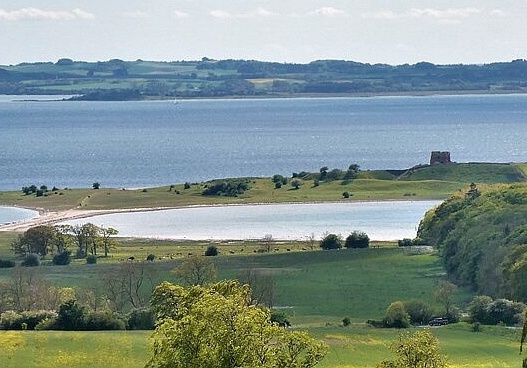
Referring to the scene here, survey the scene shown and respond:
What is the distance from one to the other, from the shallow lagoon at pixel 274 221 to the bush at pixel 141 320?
150 ft

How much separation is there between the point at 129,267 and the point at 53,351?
2150 cm

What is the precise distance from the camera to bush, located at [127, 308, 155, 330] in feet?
187

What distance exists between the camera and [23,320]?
57125 millimetres

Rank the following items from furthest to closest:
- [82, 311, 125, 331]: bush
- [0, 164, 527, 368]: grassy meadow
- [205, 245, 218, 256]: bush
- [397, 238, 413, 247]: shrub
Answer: [397, 238, 413, 247]: shrub < [205, 245, 218, 256]: bush < [82, 311, 125, 331]: bush < [0, 164, 527, 368]: grassy meadow

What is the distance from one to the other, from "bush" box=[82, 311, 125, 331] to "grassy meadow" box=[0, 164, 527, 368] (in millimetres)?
2527

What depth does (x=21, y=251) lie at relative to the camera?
296ft

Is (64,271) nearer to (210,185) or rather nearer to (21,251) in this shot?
(21,251)

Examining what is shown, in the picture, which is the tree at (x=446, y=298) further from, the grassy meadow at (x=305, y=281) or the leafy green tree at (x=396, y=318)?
the leafy green tree at (x=396, y=318)

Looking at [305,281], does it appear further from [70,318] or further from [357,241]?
[70,318]

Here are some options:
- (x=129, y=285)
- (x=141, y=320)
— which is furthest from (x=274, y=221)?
(x=141, y=320)

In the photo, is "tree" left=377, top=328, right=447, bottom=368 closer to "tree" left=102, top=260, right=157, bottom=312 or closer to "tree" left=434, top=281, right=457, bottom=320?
"tree" left=434, top=281, right=457, bottom=320

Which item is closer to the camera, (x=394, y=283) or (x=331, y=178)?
(x=394, y=283)

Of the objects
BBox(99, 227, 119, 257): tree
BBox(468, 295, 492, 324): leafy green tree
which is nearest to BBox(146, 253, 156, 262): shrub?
BBox(99, 227, 119, 257): tree

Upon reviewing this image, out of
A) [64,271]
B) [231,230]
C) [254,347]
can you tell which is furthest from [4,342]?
[231,230]
